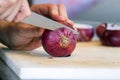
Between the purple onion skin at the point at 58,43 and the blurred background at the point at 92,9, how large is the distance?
2.72ft

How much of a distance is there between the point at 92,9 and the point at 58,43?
0.89m

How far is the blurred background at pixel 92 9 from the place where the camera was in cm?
180

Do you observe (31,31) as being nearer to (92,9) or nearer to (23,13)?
(23,13)

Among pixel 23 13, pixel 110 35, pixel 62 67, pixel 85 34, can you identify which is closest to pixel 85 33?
pixel 85 34

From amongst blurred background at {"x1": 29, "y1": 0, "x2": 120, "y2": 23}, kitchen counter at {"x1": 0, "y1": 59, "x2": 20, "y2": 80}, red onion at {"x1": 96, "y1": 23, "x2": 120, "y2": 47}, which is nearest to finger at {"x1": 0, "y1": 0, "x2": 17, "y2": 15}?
kitchen counter at {"x1": 0, "y1": 59, "x2": 20, "y2": 80}

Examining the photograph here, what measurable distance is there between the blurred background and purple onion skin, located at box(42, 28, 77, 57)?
83 centimetres

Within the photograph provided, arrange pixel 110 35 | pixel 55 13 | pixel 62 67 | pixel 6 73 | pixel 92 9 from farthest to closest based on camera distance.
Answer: pixel 92 9 → pixel 110 35 → pixel 55 13 → pixel 6 73 → pixel 62 67

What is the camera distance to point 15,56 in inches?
36.7

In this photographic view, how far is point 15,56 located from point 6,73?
0.20 ft

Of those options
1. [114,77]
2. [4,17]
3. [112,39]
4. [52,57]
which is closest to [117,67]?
[114,77]

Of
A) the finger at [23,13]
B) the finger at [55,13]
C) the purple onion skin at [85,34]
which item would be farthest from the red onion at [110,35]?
the finger at [23,13]

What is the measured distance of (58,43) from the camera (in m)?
0.95

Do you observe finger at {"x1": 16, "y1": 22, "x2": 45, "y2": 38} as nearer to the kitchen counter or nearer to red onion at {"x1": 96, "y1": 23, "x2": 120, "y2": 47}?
the kitchen counter

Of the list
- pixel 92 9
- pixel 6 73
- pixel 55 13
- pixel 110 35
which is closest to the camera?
pixel 6 73
